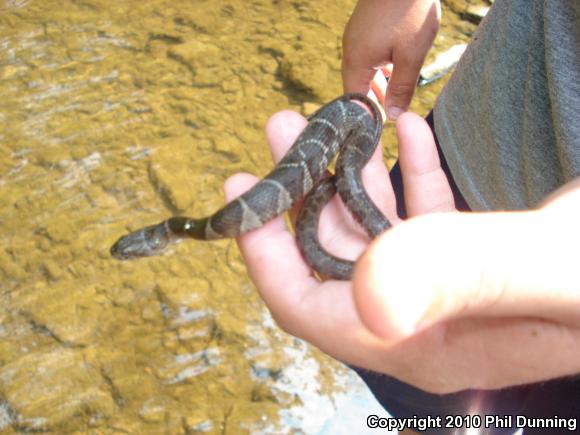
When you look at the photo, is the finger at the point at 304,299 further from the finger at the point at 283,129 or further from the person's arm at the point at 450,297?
the finger at the point at 283,129

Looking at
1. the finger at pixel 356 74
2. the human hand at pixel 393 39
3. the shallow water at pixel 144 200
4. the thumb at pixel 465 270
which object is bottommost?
the shallow water at pixel 144 200

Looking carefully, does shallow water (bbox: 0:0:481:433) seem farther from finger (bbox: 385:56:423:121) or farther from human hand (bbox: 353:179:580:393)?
human hand (bbox: 353:179:580:393)

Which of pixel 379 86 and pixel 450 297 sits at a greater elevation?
pixel 450 297

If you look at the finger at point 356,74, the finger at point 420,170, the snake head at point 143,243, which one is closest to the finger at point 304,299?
the finger at point 420,170

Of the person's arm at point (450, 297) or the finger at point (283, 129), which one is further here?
the finger at point (283, 129)

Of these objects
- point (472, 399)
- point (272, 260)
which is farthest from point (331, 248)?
point (472, 399)

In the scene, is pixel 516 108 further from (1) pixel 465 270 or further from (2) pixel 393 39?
(1) pixel 465 270

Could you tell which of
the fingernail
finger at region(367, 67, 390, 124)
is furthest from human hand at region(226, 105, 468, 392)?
finger at region(367, 67, 390, 124)
